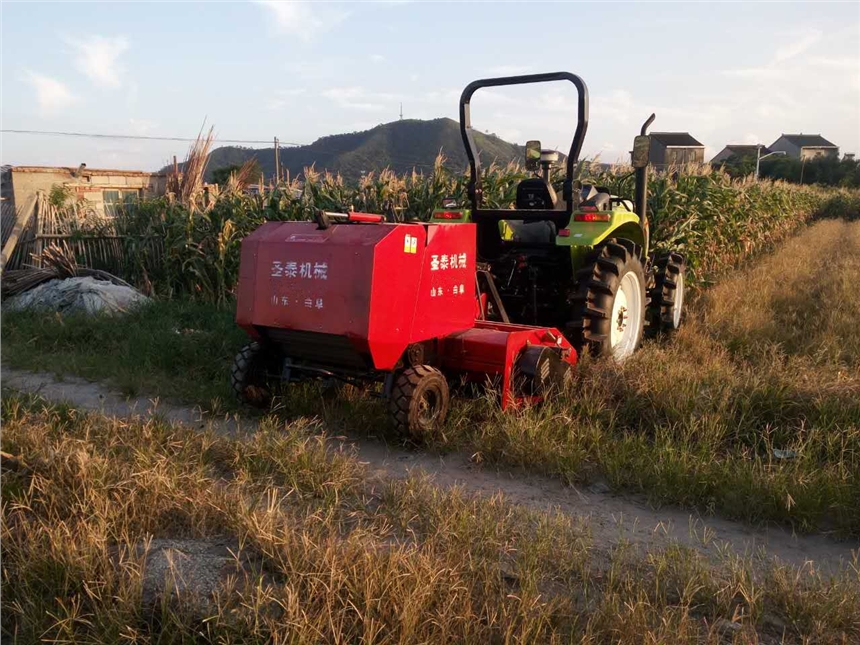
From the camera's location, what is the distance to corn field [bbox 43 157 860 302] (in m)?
9.29

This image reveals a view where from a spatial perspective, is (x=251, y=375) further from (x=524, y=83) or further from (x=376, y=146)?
(x=376, y=146)

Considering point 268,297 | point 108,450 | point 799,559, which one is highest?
point 268,297

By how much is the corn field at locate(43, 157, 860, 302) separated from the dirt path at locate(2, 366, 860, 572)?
4697 mm

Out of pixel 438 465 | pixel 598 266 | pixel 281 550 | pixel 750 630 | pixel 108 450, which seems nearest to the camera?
pixel 750 630

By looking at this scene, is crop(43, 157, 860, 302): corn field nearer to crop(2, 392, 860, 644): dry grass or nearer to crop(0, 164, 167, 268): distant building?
crop(0, 164, 167, 268): distant building

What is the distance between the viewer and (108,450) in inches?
146

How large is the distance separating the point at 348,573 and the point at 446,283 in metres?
2.38

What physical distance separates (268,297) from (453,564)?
2.31 metres

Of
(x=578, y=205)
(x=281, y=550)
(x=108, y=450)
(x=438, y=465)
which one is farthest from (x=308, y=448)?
(x=578, y=205)

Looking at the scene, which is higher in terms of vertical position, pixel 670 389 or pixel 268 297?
pixel 268 297

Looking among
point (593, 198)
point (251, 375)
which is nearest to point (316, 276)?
point (251, 375)

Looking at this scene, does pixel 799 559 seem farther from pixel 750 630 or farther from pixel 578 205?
pixel 578 205

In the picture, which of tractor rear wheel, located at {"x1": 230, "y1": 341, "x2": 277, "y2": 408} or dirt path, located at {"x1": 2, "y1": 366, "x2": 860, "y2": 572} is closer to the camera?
dirt path, located at {"x1": 2, "y1": 366, "x2": 860, "y2": 572}

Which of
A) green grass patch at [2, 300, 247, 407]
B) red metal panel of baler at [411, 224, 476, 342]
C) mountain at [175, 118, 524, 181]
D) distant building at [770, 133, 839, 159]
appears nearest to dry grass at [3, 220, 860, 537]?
green grass patch at [2, 300, 247, 407]
